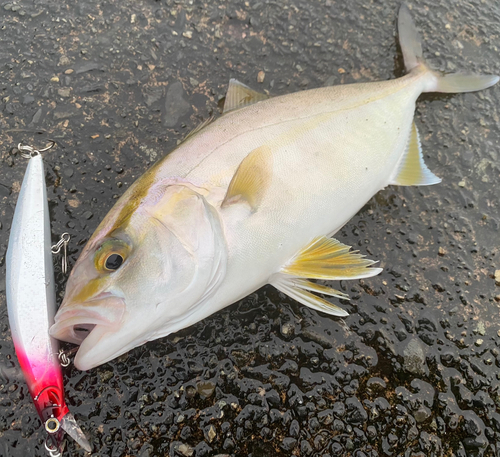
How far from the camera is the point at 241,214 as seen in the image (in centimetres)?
181

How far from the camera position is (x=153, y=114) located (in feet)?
8.39

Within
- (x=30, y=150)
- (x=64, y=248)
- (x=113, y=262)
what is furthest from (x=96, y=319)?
(x=30, y=150)

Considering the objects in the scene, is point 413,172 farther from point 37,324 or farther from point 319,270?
point 37,324

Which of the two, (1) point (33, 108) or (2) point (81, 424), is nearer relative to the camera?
(2) point (81, 424)

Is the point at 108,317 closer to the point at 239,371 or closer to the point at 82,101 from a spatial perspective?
the point at 239,371

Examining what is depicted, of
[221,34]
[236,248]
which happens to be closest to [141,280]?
[236,248]

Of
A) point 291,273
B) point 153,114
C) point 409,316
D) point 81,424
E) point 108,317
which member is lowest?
point 81,424

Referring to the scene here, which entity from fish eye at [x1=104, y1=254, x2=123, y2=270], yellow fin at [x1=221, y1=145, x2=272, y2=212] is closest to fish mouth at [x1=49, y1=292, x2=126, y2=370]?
fish eye at [x1=104, y1=254, x2=123, y2=270]

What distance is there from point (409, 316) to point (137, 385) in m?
1.63

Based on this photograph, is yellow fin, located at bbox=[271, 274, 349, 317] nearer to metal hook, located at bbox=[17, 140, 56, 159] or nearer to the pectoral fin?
the pectoral fin

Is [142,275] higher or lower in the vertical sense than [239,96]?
lower

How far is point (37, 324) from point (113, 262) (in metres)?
0.58

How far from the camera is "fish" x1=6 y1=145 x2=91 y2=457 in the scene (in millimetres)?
1747

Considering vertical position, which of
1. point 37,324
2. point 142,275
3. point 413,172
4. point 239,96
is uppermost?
point 239,96
